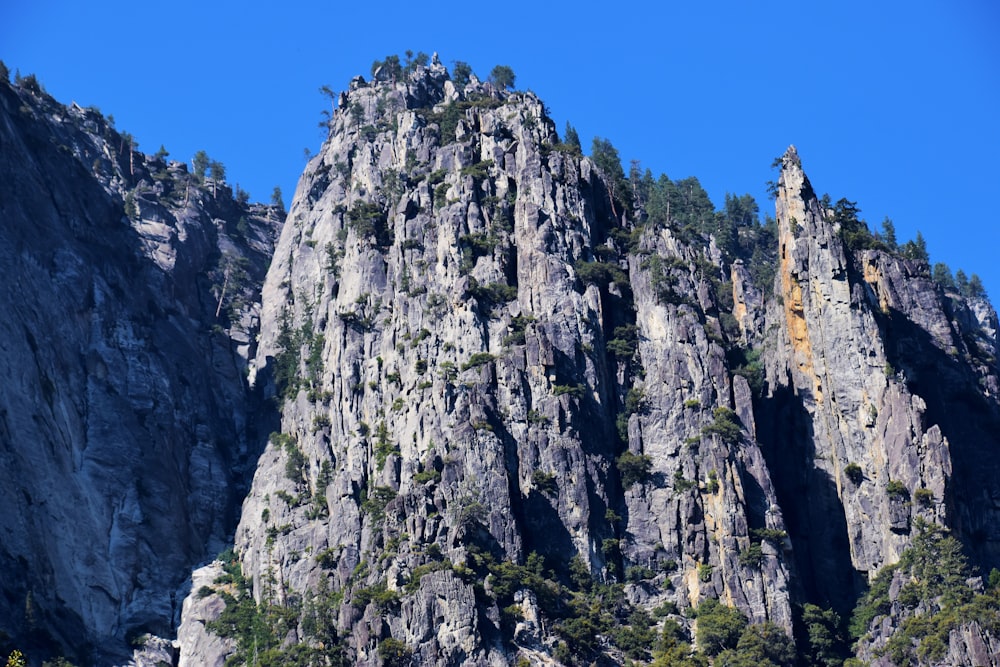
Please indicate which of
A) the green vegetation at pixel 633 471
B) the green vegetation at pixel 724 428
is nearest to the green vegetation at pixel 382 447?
the green vegetation at pixel 633 471

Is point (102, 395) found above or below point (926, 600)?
above

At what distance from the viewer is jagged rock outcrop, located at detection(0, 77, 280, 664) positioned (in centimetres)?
12925

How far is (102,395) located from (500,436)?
44.4 metres

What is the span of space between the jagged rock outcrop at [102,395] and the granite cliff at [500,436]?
419 mm

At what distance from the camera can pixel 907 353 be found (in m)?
142

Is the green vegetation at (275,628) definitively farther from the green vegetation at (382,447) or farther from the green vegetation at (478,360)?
the green vegetation at (478,360)

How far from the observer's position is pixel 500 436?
132875 millimetres

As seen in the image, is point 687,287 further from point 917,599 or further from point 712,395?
point 917,599

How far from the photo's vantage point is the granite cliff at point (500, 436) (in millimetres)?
121250

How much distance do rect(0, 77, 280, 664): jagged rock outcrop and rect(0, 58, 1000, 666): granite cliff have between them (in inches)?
16.5

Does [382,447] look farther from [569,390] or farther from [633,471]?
[633,471]

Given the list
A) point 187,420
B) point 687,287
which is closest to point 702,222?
point 687,287

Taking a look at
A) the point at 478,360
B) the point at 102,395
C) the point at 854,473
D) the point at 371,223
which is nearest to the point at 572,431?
the point at 478,360

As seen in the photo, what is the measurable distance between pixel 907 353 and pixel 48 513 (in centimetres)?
8478
